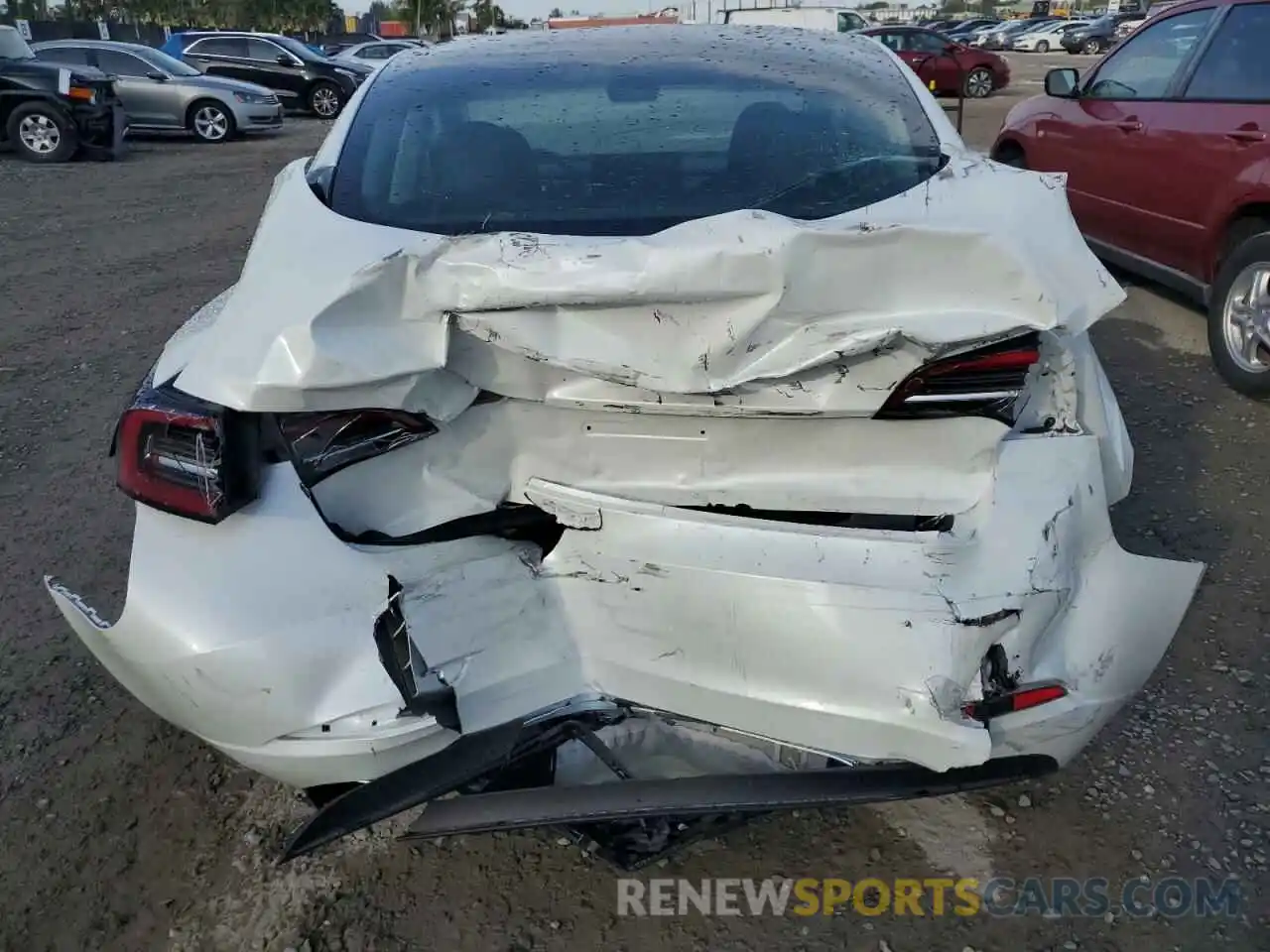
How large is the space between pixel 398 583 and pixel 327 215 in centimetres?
87

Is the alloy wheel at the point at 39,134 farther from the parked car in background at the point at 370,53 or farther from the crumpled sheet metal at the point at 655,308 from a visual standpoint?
the crumpled sheet metal at the point at 655,308

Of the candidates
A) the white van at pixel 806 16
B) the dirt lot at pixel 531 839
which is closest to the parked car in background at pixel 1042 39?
the white van at pixel 806 16

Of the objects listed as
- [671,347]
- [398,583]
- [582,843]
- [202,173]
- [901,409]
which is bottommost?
[202,173]

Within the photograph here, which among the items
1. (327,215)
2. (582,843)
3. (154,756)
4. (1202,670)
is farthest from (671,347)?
(1202,670)

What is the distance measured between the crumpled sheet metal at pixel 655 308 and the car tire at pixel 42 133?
524 inches

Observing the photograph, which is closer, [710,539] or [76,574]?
[710,539]

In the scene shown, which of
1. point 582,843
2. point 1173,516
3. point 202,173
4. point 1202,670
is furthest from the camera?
point 202,173

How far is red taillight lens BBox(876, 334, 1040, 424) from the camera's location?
6.04 ft

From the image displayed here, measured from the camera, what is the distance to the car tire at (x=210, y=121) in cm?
1545

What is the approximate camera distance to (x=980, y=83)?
2128cm

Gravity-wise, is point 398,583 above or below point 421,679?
above

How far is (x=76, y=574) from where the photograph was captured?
127 inches

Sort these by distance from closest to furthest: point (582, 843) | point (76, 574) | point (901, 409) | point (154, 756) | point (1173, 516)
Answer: point (901, 409) < point (582, 843) < point (154, 756) < point (76, 574) < point (1173, 516)

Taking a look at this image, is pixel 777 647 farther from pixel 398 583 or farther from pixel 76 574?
pixel 76 574
